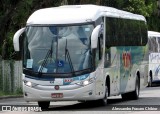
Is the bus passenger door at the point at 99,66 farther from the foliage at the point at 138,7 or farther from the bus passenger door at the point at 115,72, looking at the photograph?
the foliage at the point at 138,7

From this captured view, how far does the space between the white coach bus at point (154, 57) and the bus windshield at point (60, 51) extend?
21995 mm

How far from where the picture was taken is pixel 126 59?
2758 cm

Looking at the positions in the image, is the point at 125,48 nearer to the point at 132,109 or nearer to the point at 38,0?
the point at 132,109

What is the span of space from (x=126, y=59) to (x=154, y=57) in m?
18.0

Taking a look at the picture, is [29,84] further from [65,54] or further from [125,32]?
[125,32]

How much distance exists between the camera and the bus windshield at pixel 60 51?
22.0 m

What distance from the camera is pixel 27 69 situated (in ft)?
73.1

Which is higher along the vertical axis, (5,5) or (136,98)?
(5,5)

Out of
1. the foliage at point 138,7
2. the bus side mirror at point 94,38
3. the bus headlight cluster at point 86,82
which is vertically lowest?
the bus headlight cluster at point 86,82

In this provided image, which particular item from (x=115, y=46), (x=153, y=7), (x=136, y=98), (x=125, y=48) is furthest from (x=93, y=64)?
(x=153, y=7)

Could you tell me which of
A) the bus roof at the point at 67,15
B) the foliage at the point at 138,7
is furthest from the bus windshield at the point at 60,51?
the foliage at the point at 138,7

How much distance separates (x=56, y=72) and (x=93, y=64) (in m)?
1.21

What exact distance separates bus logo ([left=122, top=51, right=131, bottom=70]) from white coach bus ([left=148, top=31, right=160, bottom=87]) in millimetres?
16033

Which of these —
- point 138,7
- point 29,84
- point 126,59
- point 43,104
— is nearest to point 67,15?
point 29,84
